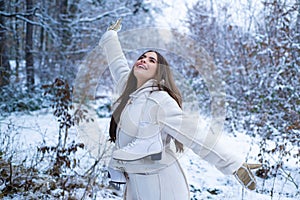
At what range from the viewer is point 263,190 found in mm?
3934

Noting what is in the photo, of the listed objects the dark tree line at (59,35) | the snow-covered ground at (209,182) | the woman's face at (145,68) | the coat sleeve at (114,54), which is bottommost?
the snow-covered ground at (209,182)

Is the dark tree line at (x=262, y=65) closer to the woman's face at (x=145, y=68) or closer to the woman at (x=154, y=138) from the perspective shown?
the woman at (x=154, y=138)

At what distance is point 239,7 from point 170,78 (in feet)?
23.5

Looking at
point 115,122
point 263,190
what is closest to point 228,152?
point 115,122

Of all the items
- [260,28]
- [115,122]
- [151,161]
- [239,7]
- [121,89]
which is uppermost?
[239,7]

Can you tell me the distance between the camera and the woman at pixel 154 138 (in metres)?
1.56

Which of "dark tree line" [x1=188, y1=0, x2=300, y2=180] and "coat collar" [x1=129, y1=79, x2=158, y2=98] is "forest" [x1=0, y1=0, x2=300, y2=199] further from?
"coat collar" [x1=129, y1=79, x2=158, y2=98]

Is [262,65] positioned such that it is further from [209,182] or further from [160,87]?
[160,87]

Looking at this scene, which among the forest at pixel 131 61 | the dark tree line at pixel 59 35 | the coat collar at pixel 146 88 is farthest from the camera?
the dark tree line at pixel 59 35

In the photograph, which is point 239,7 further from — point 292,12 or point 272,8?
point 292,12

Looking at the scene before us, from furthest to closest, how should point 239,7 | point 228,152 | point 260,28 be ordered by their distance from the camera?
point 239,7, point 260,28, point 228,152

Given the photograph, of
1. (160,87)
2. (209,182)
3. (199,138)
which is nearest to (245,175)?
(199,138)

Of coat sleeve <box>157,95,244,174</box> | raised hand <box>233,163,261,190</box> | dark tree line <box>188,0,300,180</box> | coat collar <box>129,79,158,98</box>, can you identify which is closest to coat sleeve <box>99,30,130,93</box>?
coat collar <box>129,79,158,98</box>

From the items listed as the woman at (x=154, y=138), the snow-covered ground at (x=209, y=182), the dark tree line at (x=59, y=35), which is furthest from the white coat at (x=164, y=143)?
the dark tree line at (x=59, y=35)
